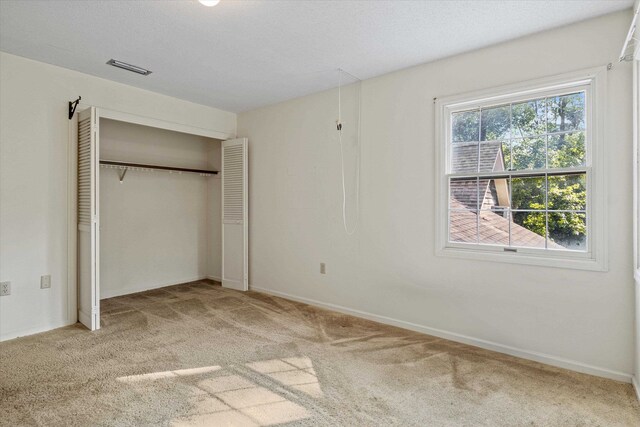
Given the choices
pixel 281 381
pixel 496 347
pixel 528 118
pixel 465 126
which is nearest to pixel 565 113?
pixel 528 118

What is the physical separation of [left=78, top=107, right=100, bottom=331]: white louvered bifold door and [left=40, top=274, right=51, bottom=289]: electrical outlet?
0.86 feet

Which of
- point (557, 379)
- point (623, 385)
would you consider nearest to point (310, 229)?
point (557, 379)

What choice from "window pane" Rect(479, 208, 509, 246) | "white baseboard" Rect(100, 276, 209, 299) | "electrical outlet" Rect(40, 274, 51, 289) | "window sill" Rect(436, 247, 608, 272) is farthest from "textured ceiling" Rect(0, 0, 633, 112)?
"white baseboard" Rect(100, 276, 209, 299)

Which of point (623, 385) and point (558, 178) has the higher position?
point (558, 178)

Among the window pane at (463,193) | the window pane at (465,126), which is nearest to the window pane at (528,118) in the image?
the window pane at (465,126)

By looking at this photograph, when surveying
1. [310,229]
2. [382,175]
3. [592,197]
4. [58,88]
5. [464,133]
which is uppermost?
[58,88]

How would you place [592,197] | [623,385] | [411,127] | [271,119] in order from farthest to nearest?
[271,119] < [411,127] < [592,197] < [623,385]

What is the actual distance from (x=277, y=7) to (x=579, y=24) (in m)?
2.12

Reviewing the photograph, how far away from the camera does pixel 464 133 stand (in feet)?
10.2

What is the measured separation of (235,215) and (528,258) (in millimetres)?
3460

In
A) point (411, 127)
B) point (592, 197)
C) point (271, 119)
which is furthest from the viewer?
point (271, 119)

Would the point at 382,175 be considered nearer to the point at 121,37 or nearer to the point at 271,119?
the point at 271,119

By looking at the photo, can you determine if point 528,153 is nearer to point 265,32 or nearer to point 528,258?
point 528,258

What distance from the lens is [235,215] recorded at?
4820 millimetres
